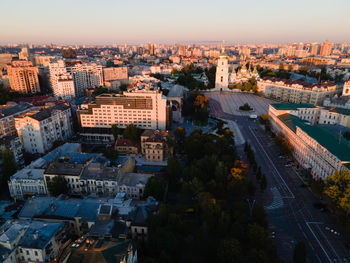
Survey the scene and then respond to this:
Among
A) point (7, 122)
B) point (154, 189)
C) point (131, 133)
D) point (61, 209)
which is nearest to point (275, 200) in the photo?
point (154, 189)

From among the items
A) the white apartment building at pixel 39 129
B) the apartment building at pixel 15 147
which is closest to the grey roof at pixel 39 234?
the apartment building at pixel 15 147

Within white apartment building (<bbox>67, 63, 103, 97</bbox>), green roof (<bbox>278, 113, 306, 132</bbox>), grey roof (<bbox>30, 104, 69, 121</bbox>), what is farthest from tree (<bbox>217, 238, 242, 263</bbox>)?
Result: white apartment building (<bbox>67, 63, 103, 97</bbox>)

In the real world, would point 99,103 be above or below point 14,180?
above

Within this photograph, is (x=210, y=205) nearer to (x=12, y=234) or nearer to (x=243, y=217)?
(x=243, y=217)

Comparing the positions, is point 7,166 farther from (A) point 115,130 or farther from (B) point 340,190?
(B) point 340,190

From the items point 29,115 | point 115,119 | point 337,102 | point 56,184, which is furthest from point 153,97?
point 337,102

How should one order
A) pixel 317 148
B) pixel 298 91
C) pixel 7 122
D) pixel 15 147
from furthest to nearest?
pixel 298 91 → pixel 7 122 → pixel 15 147 → pixel 317 148

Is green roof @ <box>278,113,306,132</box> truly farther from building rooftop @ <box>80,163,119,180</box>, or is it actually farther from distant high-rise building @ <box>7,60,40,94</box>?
distant high-rise building @ <box>7,60,40,94</box>
